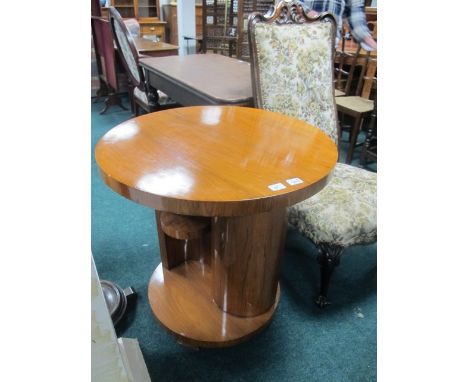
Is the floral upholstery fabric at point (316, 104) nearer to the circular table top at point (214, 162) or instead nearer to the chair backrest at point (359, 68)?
the circular table top at point (214, 162)

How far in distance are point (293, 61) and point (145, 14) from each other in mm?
4487

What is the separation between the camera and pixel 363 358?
123 cm

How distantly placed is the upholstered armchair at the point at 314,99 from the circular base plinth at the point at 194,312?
0.36 meters

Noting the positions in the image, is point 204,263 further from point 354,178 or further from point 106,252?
point 354,178

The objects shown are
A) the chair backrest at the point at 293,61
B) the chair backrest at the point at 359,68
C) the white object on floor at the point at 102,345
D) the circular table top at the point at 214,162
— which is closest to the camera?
the white object on floor at the point at 102,345

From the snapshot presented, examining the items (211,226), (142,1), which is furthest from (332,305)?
(142,1)

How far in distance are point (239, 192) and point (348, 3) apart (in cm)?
173

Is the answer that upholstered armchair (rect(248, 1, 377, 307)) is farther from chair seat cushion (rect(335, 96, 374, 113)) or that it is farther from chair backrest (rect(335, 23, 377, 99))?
chair backrest (rect(335, 23, 377, 99))

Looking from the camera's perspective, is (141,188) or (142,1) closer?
(141,188)

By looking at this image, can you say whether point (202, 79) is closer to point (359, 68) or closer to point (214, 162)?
point (214, 162)

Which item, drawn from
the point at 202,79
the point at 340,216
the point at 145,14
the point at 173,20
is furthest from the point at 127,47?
the point at 145,14

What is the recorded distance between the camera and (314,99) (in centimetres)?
157

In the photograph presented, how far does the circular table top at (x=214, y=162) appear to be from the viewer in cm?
74

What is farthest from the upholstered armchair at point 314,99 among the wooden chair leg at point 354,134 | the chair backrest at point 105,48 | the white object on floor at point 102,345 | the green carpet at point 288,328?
the chair backrest at point 105,48
